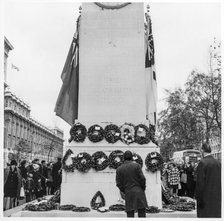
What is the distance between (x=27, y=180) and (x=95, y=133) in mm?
4812

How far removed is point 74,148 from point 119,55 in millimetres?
3044

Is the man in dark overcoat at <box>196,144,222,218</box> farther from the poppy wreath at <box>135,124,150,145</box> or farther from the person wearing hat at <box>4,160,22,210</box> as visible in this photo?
the person wearing hat at <box>4,160,22,210</box>

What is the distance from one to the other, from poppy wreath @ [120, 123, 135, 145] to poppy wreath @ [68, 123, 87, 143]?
1.06 m

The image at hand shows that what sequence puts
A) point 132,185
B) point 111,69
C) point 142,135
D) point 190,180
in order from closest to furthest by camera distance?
point 132,185
point 142,135
point 111,69
point 190,180

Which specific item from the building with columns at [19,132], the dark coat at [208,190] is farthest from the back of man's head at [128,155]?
the building with columns at [19,132]

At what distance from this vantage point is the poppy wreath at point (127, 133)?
1011 centimetres

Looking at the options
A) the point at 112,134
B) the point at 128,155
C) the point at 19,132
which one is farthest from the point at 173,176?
the point at 19,132

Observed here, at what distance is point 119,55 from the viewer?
10.8 m

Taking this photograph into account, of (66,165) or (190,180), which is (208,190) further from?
(190,180)

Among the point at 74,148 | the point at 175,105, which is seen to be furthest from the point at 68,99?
the point at 175,105

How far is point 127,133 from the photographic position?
1016 centimetres

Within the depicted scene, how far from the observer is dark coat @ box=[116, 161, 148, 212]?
6.16 metres

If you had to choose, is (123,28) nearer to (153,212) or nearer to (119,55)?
(119,55)

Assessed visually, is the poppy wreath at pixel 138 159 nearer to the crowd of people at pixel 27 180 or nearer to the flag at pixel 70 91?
the flag at pixel 70 91
